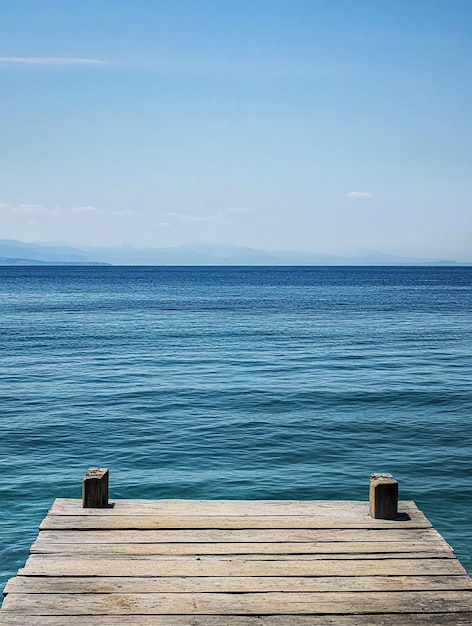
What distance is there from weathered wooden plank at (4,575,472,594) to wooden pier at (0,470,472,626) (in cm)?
1

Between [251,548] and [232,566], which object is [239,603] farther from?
[251,548]

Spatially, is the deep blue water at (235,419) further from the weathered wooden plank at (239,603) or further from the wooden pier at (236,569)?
the weathered wooden plank at (239,603)

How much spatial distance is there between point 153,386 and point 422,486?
1506 centimetres

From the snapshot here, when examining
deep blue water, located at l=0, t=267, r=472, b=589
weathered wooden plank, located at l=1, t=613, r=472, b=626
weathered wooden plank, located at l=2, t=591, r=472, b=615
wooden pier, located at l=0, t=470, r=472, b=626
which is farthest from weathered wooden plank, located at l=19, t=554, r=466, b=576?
deep blue water, located at l=0, t=267, r=472, b=589

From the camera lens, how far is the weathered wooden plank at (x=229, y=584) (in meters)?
7.79

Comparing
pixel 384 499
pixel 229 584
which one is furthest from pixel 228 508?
pixel 229 584

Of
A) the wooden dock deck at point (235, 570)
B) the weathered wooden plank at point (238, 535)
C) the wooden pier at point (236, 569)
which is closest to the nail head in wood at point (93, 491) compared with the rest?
the wooden pier at point (236, 569)

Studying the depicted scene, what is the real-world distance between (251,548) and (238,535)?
0.42m

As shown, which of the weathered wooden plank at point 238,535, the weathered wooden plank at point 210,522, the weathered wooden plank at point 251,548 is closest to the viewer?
the weathered wooden plank at point 251,548

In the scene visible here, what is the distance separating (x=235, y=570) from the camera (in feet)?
27.1

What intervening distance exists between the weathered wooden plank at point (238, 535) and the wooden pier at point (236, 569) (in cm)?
1

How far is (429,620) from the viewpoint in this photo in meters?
7.29

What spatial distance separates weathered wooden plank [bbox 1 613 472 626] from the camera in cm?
716

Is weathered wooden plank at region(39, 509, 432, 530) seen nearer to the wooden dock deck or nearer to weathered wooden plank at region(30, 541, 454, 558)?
the wooden dock deck
